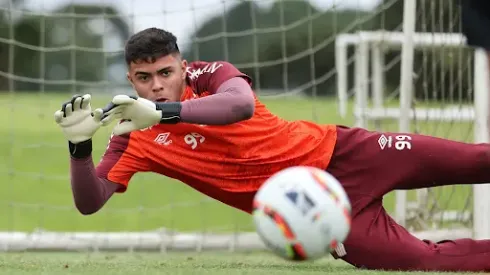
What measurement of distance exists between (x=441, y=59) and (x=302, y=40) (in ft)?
17.5

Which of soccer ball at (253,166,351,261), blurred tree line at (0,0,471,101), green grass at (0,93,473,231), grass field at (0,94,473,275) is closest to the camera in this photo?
soccer ball at (253,166,351,261)

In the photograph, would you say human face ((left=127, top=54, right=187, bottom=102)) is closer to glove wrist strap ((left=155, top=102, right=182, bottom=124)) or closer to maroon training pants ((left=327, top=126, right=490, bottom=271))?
glove wrist strap ((left=155, top=102, right=182, bottom=124))

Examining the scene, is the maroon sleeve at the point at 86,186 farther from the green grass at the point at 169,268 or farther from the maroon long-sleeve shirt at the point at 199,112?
the green grass at the point at 169,268

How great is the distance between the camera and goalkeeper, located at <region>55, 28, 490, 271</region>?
16.3ft

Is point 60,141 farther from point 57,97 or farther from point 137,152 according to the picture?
point 137,152

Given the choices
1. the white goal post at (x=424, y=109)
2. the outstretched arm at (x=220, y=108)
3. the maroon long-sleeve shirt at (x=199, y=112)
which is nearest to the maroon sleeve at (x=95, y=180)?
the maroon long-sleeve shirt at (x=199, y=112)

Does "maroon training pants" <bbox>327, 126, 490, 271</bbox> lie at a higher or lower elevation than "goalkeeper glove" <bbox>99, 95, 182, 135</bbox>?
lower

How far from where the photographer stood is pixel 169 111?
15.1ft

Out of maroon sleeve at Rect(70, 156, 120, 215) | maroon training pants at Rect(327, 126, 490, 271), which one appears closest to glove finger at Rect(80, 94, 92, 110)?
maroon sleeve at Rect(70, 156, 120, 215)

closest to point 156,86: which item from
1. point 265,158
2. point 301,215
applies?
point 265,158

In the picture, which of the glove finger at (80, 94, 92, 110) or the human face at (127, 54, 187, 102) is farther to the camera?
the human face at (127, 54, 187, 102)

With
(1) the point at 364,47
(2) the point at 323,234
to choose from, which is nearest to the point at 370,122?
(1) the point at 364,47

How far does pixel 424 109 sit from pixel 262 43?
15.2ft

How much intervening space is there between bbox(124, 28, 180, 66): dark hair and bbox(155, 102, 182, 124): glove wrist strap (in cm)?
37
